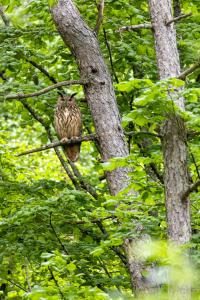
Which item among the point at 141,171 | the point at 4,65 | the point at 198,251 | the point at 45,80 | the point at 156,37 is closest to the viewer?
the point at 198,251

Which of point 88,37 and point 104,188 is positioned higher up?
point 88,37

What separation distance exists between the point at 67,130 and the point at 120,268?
190 centimetres

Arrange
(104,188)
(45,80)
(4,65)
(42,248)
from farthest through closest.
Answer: (45,80), (104,188), (4,65), (42,248)

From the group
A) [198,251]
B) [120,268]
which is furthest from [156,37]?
[120,268]

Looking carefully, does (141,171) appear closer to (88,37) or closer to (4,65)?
(88,37)

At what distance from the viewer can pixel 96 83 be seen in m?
5.66

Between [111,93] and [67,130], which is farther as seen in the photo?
[67,130]

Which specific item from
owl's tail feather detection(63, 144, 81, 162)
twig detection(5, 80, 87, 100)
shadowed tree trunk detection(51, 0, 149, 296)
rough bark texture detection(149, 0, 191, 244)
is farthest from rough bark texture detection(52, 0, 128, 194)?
rough bark texture detection(149, 0, 191, 244)

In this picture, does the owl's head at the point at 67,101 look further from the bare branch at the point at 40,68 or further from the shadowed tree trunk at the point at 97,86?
the bare branch at the point at 40,68

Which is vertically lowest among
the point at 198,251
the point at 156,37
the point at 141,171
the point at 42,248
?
the point at 42,248

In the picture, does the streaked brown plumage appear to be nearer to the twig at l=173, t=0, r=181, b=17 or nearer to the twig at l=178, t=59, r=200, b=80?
the twig at l=173, t=0, r=181, b=17

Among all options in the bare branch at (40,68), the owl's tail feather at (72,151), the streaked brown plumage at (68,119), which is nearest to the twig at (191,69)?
the owl's tail feather at (72,151)

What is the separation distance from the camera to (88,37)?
5754mm

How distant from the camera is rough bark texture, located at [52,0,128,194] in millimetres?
5527
